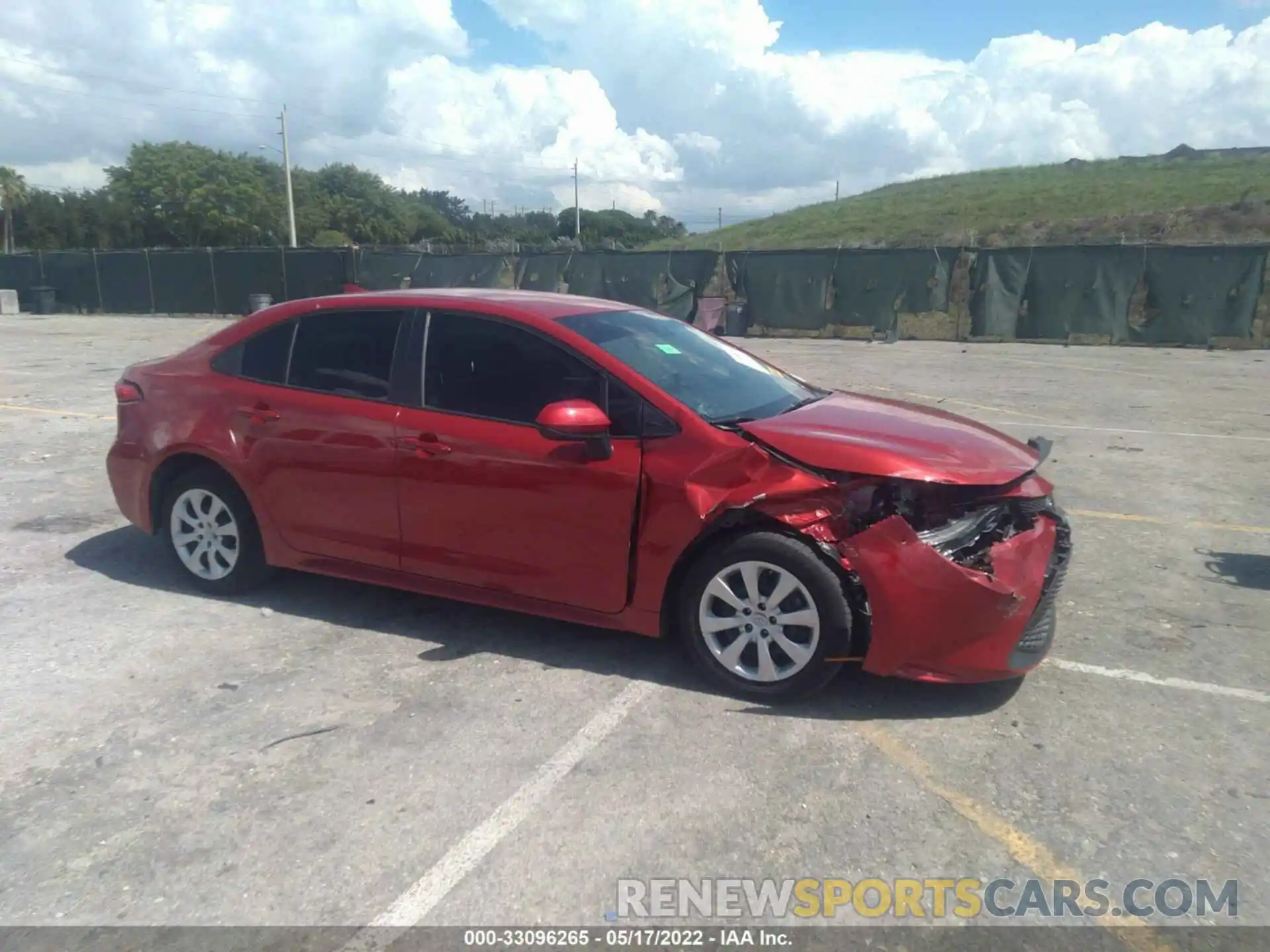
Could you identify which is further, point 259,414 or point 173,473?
point 173,473

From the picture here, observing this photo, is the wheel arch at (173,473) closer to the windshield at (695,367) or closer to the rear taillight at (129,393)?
the rear taillight at (129,393)

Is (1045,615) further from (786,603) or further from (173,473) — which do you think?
(173,473)

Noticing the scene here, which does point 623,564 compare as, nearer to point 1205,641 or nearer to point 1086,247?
point 1205,641

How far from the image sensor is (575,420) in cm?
408

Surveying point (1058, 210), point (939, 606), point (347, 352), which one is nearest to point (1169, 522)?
point (939, 606)

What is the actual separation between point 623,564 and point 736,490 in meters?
0.58

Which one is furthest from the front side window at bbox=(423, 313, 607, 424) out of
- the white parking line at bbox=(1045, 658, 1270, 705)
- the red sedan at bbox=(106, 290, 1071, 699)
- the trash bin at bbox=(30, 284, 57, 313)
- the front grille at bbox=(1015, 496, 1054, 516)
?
the trash bin at bbox=(30, 284, 57, 313)

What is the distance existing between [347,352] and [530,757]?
2.32 m

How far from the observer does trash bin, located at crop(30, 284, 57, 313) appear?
31922mm

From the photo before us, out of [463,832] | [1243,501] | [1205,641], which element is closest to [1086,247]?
[1243,501]

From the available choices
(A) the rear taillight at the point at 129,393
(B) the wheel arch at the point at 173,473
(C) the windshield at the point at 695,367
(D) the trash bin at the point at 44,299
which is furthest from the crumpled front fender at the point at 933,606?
(D) the trash bin at the point at 44,299

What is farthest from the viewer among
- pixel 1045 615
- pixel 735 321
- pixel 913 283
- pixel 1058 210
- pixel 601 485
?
pixel 1058 210

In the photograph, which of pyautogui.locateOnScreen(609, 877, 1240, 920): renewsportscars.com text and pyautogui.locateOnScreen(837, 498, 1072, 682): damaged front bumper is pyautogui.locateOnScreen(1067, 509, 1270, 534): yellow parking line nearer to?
pyautogui.locateOnScreen(837, 498, 1072, 682): damaged front bumper

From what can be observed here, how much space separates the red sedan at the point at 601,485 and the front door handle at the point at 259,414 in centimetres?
1
